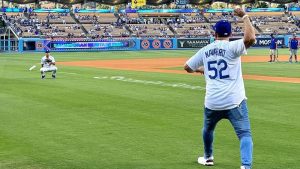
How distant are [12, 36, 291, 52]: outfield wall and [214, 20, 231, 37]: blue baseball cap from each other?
6334 cm

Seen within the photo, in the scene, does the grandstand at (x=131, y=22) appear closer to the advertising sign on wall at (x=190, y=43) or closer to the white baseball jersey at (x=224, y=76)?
the advertising sign on wall at (x=190, y=43)

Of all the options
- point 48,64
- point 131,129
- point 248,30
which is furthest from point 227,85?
point 48,64

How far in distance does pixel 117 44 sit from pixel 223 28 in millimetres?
68577

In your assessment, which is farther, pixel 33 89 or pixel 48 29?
pixel 48 29

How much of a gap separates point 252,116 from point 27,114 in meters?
5.94

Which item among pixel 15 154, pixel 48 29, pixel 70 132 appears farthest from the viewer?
pixel 48 29

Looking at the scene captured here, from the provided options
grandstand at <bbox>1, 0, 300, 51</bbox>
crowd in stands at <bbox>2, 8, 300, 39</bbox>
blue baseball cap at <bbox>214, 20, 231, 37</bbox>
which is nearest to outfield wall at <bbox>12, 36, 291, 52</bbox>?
grandstand at <bbox>1, 0, 300, 51</bbox>

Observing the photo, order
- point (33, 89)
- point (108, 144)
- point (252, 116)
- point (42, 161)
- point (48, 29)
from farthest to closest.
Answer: point (48, 29)
point (33, 89)
point (252, 116)
point (108, 144)
point (42, 161)

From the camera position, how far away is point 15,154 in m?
10.7

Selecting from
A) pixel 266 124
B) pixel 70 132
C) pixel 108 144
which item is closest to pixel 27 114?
pixel 70 132

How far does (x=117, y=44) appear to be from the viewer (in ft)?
252

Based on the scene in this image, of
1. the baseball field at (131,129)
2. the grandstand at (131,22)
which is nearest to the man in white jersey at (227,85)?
the baseball field at (131,129)

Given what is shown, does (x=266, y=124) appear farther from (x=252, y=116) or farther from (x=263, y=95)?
(x=263, y=95)

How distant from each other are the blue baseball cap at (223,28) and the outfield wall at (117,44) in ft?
208
